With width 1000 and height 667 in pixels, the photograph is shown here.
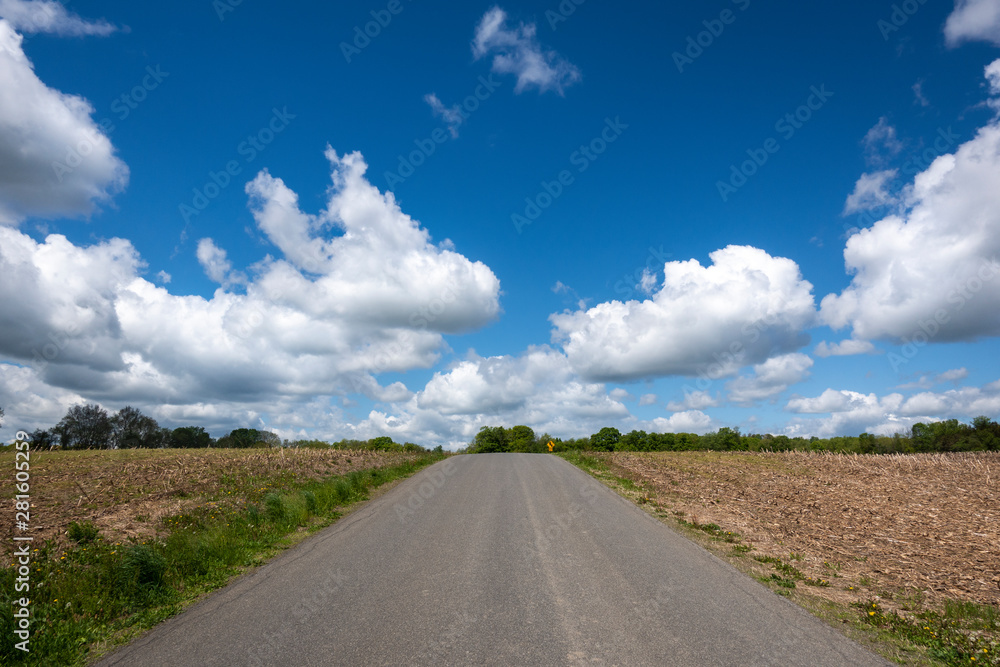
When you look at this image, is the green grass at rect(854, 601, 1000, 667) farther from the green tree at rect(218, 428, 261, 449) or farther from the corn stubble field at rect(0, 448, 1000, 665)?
the green tree at rect(218, 428, 261, 449)

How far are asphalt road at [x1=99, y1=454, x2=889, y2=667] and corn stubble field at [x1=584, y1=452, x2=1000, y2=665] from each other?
3.15 ft

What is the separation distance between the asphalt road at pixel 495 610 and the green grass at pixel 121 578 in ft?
1.75

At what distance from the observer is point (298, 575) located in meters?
7.85

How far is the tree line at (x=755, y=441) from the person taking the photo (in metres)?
55.9

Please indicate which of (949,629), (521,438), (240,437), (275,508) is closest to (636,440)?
(521,438)

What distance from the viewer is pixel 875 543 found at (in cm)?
1027

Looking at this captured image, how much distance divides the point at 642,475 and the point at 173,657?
70.8 ft

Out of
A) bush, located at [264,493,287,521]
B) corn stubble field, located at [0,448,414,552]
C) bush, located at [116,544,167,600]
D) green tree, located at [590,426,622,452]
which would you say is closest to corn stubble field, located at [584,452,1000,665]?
bush, located at [116,544,167,600]

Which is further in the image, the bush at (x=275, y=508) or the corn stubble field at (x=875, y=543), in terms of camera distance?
the bush at (x=275, y=508)

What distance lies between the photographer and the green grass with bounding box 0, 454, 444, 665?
554 cm

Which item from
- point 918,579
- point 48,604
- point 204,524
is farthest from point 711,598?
point 204,524

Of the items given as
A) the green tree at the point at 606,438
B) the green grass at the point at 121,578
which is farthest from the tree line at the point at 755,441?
the green grass at the point at 121,578

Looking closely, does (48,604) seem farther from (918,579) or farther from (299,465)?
(299,465)

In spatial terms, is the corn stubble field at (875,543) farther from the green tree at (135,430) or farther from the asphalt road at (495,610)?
the green tree at (135,430)
